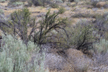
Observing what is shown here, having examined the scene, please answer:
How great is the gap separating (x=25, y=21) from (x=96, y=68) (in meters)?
3.61

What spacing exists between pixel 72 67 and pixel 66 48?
1637 mm

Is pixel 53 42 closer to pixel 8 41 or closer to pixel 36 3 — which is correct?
pixel 8 41

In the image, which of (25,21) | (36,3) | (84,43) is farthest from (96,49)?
(36,3)

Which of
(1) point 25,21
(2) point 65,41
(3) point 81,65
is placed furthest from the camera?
(2) point 65,41

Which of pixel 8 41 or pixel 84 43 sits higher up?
pixel 8 41

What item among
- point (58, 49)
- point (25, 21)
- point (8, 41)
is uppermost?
point (25, 21)

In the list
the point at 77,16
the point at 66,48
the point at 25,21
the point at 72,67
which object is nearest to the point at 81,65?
the point at 72,67

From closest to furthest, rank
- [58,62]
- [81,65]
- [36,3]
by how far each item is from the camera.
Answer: [81,65]
[58,62]
[36,3]

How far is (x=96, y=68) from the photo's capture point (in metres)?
4.18

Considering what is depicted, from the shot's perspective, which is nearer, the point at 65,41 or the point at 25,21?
the point at 25,21

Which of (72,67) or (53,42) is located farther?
(53,42)

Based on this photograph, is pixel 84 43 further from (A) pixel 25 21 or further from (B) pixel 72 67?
(A) pixel 25 21

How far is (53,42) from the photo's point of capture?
20.2 feet

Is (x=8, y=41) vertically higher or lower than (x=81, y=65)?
higher
